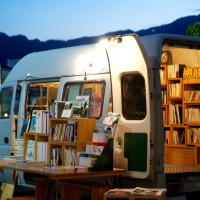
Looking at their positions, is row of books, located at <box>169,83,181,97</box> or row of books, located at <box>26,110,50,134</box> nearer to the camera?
row of books, located at <box>26,110,50,134</box>

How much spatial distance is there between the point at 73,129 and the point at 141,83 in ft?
3.53

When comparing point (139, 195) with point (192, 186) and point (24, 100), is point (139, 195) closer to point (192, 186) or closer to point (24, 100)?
point (192, 186)

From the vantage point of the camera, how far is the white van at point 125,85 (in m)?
7.24

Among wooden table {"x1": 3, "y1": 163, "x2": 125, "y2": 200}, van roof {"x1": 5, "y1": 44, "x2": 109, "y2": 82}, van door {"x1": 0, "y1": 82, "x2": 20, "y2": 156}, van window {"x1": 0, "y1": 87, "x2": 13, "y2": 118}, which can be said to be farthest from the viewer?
van window {"x1": 0, "y1": 87, "x2": 13, "y2": 118}

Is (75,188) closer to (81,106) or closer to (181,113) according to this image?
(81,106)

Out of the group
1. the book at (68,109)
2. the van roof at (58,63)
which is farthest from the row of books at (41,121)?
the van roof at (58,63)

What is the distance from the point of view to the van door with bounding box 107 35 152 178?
725 centimetres

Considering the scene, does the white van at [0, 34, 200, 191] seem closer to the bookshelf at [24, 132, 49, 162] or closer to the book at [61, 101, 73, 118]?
the book at [61, 101, 73, 118]

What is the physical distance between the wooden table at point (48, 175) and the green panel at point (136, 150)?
18cm

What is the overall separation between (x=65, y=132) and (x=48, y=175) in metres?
0.95

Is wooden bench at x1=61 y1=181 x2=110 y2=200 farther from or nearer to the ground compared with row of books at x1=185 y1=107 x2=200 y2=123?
nearer to the ground

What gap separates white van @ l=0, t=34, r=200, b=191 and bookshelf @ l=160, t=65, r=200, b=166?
273cm

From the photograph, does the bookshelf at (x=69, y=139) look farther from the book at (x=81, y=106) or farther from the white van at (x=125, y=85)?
the white van at (x=125, y=85)

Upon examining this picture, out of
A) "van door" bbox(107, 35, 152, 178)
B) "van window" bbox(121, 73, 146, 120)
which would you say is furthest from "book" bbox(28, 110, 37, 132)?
"van window" bbox(121, 73, 146, 120)
